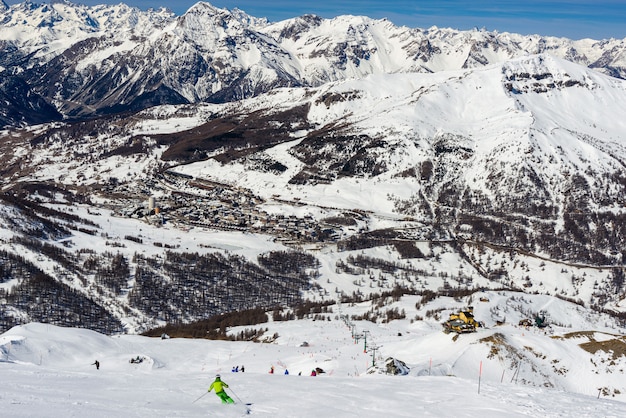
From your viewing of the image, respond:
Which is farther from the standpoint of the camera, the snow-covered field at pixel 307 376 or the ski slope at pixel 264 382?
the snow-covered field at pixel 307 376

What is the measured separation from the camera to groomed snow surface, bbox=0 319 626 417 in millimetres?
26834

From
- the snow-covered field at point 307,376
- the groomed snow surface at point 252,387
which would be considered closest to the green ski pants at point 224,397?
the groomed snow surface at point 252,387

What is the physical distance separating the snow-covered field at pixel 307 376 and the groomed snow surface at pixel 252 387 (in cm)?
11

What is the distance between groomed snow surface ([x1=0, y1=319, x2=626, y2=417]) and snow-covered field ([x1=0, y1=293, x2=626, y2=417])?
0.11 metres

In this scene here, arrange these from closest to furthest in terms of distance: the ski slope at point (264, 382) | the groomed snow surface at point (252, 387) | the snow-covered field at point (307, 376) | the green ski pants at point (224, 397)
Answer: the groomed snow surface at point (252, 387), the ski slope at point (264, 382), the snow-covered field at point (307, 376), the green ski pants at point (224, 397)

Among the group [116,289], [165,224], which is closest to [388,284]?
[116,289]

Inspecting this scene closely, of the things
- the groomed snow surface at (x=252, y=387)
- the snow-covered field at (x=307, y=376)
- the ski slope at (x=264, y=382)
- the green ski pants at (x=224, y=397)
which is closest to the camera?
the groomed snow surface at (x=252, y=387)

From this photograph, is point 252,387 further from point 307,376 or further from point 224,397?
point 307,376

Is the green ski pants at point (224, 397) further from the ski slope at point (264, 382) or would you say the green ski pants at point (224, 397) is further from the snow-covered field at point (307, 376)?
the snow-covered field at point (307, 376)

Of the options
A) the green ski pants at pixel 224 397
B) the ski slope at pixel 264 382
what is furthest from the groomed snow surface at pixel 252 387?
the green ski pants at pixel 224 397

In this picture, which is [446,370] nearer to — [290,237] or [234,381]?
[234,381]

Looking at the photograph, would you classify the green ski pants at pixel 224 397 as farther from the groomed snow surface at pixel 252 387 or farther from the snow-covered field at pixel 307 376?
the snow-covered field at pixel 307 376

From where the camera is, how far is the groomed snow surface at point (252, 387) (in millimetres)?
26834

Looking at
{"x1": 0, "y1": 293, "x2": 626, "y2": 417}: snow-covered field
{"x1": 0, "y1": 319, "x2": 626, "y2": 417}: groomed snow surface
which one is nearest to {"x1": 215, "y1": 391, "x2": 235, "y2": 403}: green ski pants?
{"x1": 0, "y1": 319, "x2": 626, "y2": 417}: groomed snow surface
